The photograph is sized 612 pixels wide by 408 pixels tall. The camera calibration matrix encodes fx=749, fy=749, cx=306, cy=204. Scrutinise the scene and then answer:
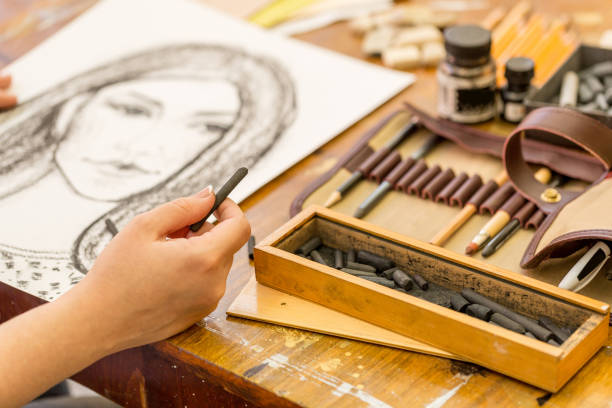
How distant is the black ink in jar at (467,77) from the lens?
126 centimetres

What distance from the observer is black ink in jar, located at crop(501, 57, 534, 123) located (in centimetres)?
127

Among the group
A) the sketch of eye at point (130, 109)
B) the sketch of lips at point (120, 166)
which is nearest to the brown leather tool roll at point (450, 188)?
the sketch of lips at point (120, 166)

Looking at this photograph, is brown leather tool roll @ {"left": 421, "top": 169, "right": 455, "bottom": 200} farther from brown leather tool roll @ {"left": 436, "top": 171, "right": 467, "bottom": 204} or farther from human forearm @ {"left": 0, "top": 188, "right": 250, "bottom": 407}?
human forearm @ {"left": 0, "top": 188, "right": 250, "bottom": 407}

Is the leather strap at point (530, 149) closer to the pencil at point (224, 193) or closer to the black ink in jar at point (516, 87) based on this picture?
the black ink in jar at point (516, 87)

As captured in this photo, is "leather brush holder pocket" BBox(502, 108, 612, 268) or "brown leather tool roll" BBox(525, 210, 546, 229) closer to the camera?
"leather brush holder pocket" BBox(502, 108, 612, 268)

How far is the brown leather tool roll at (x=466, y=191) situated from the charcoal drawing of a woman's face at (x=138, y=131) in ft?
1.46

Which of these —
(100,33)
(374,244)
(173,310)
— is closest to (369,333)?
(374,244)

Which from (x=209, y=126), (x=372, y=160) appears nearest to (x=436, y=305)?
(x=372, y=160)

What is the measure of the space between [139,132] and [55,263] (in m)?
0.38

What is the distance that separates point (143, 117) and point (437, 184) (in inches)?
22.9

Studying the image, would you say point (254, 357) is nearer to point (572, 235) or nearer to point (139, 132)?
point (572, 235)

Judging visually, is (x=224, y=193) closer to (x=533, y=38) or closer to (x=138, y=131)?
(x=138, y=131)

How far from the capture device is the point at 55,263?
1.07 meters

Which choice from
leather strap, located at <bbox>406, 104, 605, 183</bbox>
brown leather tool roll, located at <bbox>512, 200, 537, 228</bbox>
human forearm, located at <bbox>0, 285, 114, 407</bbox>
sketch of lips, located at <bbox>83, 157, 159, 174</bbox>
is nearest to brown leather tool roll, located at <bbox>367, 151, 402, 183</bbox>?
leather strap, located at <bbox>406, 104, 605, 183</bbox>
